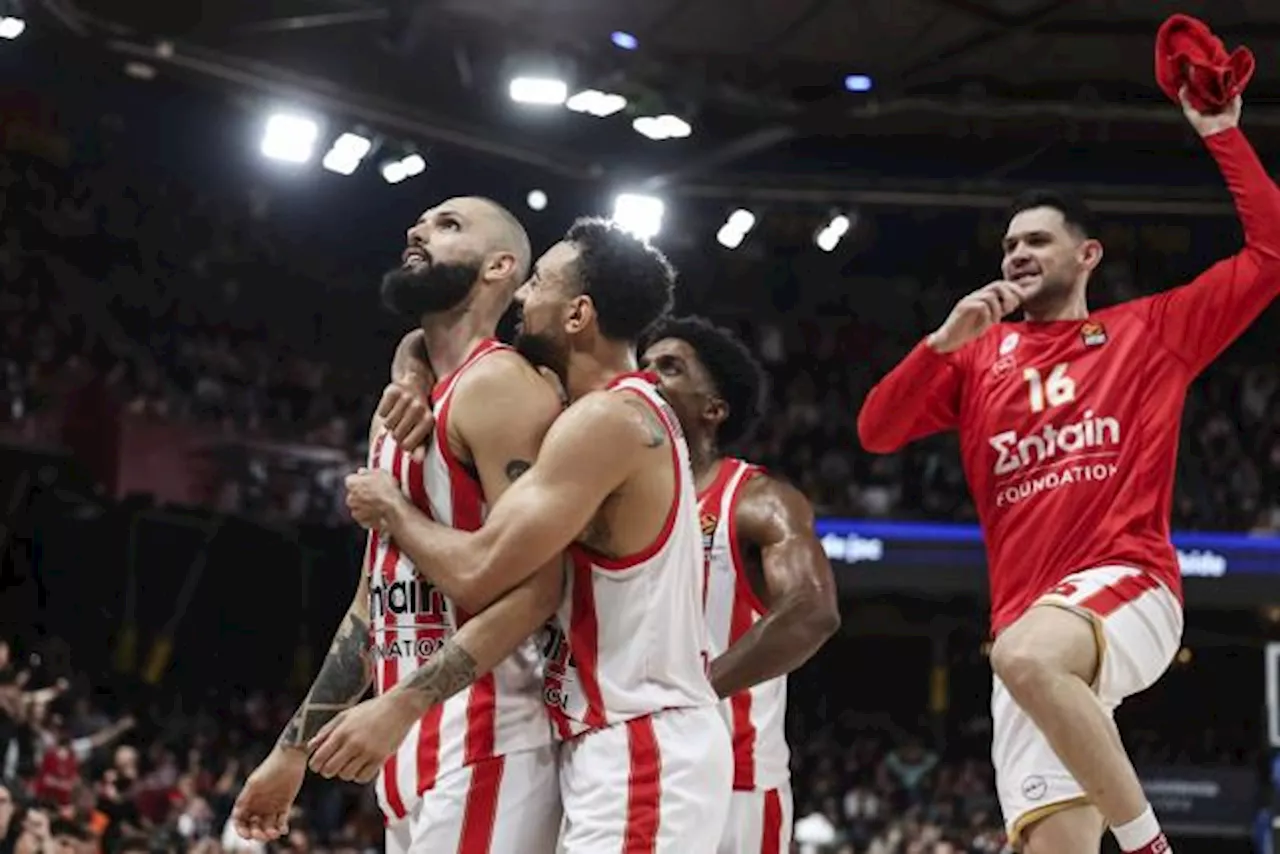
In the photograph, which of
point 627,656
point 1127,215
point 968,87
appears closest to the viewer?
point 627,656

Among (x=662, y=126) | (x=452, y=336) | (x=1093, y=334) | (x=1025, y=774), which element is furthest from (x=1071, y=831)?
(x=662, y=126)

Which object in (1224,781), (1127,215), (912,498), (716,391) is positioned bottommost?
Answer: (1224,781)

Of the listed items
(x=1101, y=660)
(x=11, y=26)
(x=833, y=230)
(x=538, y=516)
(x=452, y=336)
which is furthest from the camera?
(x=833, y=230)

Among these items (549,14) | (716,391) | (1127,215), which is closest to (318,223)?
(549,14)

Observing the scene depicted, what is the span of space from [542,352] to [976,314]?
5.02ft

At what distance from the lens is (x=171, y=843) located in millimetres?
14844

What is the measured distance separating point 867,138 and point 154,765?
1080 centimetres

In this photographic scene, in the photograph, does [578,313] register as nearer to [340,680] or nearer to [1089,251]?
[340,680]

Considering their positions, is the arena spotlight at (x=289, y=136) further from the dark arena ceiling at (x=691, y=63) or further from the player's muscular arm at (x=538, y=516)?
the player's muscular arm at (x=538, y=516)

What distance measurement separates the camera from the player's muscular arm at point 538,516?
441cm

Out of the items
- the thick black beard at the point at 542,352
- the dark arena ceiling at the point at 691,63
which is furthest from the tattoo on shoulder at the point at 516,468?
the dark arena ceiling at the point at 691,63

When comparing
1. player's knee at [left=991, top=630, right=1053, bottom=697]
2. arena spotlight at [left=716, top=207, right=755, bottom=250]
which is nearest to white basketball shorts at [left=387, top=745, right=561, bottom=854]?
player's knee at [left=991, top=630, right=1053, bottom=697]

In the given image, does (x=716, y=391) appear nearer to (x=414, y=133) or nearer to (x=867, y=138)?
(x=414, y=133)

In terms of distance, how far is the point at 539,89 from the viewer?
62.1 feet
